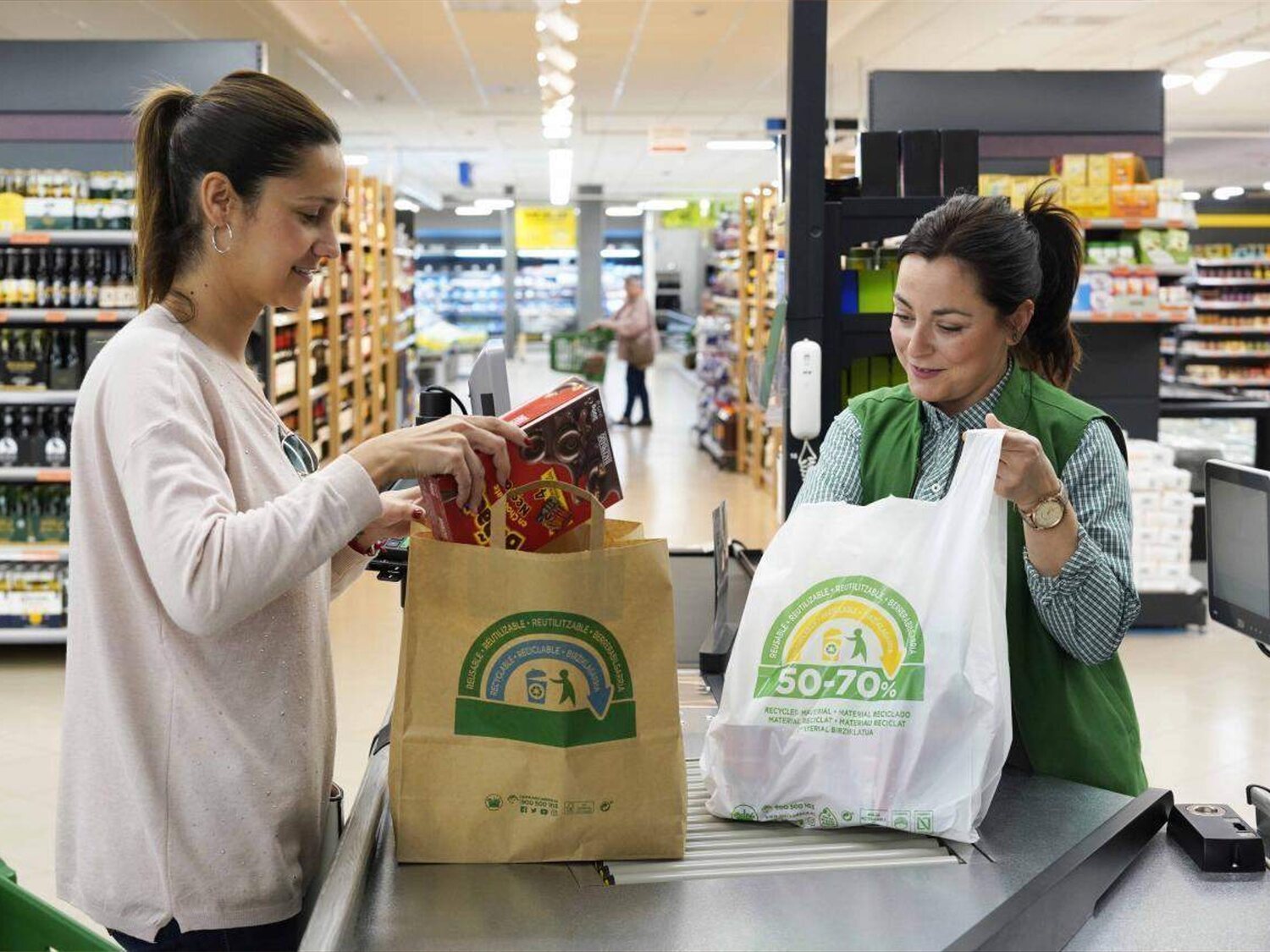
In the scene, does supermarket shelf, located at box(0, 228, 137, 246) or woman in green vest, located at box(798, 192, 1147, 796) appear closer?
woman in green vest, located at box(798, 192, 1147, 796)

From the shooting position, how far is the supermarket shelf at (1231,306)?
17922 mm

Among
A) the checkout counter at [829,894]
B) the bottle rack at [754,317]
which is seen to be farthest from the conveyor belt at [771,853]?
the bottle rack at [754,317]

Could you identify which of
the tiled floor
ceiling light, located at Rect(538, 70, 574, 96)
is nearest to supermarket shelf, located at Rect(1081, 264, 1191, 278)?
the tiled floor

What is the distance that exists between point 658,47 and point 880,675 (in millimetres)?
10530

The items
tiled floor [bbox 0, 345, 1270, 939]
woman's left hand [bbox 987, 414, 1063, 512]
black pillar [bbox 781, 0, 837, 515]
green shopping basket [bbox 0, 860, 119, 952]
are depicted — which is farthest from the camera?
tiled floor [bbox 0, 345, 1270, 939]

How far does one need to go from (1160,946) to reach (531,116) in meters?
15.7

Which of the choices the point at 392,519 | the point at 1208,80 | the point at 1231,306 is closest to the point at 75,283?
the point at 392,519

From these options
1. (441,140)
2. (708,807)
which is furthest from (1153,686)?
(441,140)

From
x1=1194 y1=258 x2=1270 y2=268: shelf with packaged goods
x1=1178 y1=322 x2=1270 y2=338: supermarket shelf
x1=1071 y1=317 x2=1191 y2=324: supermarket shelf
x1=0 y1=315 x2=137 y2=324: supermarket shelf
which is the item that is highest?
x1=1194 y1=258 x2=1270 y2=268: shelf with packaged goods

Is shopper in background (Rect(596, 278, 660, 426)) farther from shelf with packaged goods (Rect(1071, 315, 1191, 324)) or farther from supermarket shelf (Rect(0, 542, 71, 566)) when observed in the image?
supermarket shelf (Rect(0, 542, 71, 566))

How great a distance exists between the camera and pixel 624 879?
A: 1.43 metres

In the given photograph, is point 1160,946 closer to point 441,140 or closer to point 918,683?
point 918,683

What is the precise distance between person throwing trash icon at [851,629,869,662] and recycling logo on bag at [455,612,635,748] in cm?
27

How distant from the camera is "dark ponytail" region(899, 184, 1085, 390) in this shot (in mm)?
1852
